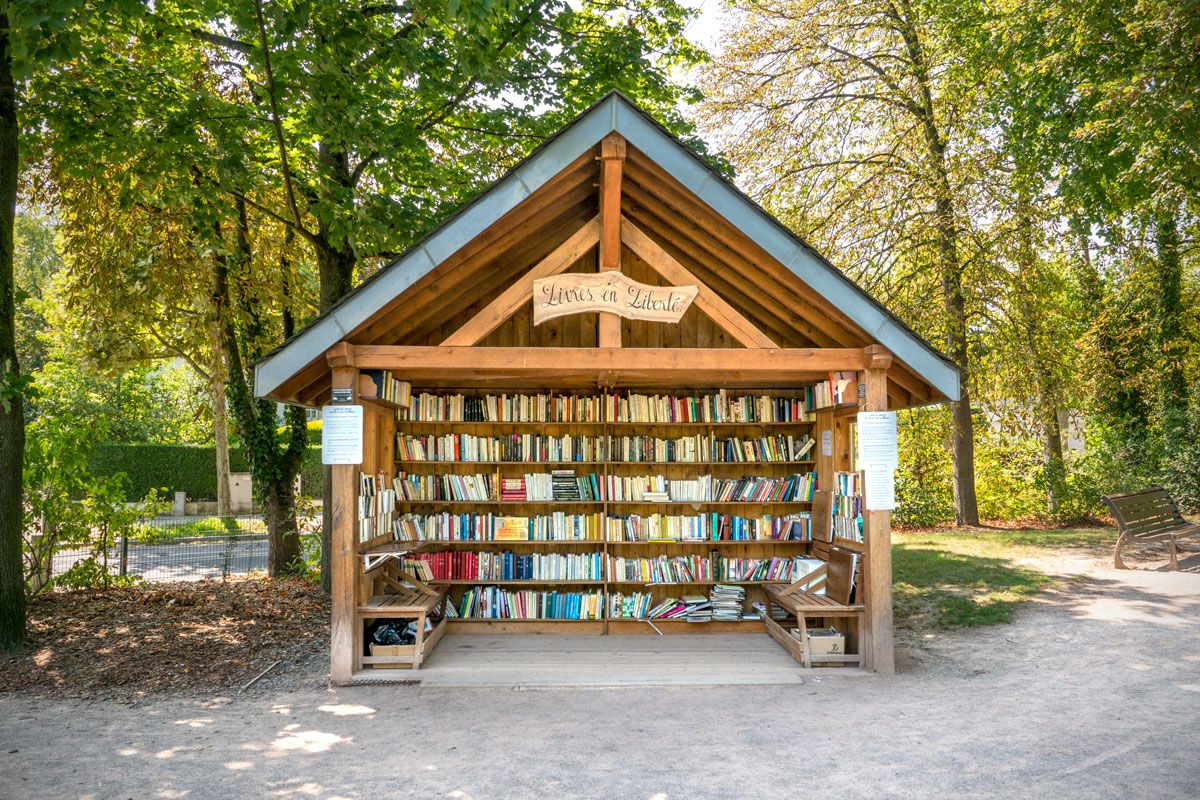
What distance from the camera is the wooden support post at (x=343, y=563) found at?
21.0 feet

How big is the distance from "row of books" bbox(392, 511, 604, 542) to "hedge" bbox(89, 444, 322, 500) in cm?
1671

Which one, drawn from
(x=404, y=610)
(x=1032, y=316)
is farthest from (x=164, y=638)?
(x=1032, y=316)

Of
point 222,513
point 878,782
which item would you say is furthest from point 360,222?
point 222,513

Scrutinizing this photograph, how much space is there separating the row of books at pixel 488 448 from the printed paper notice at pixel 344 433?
1906 mm

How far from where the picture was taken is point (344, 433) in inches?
252

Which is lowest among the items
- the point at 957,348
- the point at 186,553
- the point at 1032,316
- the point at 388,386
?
the point at 186,553

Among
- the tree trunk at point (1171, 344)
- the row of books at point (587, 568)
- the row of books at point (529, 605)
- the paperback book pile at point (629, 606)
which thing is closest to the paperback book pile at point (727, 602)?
the row of books at point (587, 568)

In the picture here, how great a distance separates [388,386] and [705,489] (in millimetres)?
3332

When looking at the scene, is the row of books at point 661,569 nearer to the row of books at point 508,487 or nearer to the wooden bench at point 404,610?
the row of books at point 508,487

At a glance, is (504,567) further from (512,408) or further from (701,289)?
(701,289)

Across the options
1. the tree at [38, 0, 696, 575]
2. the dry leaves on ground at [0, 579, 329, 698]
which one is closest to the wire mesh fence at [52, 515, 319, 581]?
the dry leaves on ground at [0, 579, 329, 698]

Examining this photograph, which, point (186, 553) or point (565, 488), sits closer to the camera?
point (565, 488)

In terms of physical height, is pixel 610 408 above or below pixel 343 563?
above

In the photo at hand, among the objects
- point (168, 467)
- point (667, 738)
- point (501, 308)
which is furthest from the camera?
point (168, 467)
